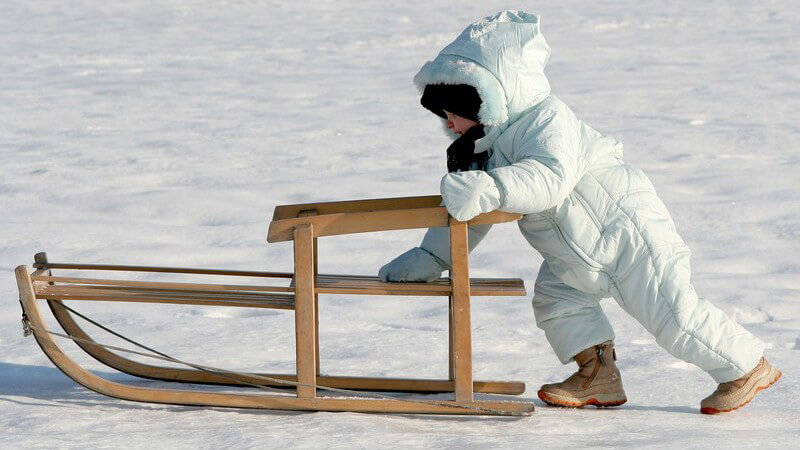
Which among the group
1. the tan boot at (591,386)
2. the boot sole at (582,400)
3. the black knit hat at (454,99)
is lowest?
the boot sole at (582,400)

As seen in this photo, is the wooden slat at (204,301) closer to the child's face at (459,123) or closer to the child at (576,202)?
the child at (576,202)

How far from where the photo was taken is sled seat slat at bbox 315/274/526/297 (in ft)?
9.90

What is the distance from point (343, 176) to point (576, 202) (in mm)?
3626

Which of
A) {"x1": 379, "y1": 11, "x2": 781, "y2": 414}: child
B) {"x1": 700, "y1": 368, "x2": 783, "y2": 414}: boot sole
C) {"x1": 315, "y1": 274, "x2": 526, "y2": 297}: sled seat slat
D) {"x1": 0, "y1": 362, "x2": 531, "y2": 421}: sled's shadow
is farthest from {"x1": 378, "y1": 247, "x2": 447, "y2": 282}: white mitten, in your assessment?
{"x1": 700, "y1": 368, "x2": 783, "y2": 414}: boot sole

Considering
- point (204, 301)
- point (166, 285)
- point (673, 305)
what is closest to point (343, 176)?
point (166, 285)

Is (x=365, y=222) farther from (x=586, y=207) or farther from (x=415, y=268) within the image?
(x=586, y=207)

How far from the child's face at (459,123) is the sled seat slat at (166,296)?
657 millimetres

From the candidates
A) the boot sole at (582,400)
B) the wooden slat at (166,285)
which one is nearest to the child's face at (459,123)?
the wooden slat at (166,285)

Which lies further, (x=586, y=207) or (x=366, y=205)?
(x=366, y=205)

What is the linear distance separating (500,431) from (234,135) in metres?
5.18

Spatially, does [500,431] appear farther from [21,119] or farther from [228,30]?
[228,30]

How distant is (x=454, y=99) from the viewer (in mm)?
3057

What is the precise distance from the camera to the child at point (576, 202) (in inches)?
117

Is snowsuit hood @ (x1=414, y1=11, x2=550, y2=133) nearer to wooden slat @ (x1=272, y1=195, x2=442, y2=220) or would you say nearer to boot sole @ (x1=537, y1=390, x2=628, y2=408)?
wooden slat @ (x1=272, y1=195, x2=442, y2=220)
